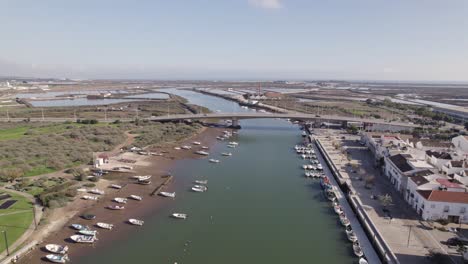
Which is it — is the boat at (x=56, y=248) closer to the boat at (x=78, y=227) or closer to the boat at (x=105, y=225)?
the boat at (x=78, y=227)

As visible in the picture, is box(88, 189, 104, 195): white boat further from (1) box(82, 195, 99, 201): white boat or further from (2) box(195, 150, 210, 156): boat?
(2) box(195, 150, 210, 156): boat

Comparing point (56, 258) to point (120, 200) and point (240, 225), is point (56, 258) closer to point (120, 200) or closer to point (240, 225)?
point (120, 200)

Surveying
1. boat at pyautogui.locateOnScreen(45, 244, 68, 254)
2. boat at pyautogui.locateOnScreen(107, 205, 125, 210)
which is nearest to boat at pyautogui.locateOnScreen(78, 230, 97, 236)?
boat at pyautogui.locateOnScreen(45, 244, 68, 254)

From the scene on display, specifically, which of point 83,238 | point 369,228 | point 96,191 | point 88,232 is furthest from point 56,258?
point 369,228

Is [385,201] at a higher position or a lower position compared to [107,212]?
higher

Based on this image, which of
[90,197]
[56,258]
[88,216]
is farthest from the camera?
[90,197]

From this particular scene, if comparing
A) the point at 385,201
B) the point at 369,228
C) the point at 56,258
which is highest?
the point at 385,201

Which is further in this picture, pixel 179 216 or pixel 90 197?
pixel 90 197
